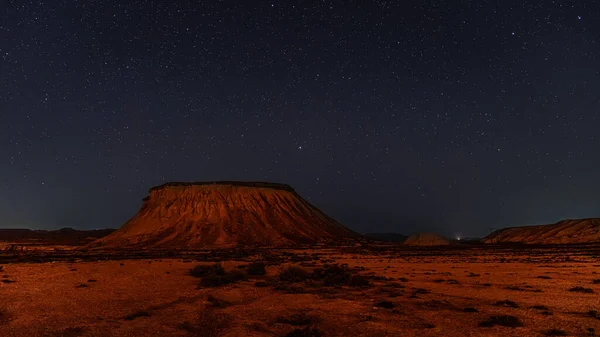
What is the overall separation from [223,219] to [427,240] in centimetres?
4432

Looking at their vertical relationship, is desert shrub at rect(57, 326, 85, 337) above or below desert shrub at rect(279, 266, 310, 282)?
below

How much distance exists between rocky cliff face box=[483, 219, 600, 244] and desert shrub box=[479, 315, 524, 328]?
291ft

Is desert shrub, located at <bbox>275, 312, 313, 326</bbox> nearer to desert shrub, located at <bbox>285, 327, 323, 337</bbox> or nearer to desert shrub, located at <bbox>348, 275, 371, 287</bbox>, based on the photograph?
desert shrub, located at <bbox>285, 327, 323, 337</bbox>

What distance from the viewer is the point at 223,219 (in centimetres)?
9488

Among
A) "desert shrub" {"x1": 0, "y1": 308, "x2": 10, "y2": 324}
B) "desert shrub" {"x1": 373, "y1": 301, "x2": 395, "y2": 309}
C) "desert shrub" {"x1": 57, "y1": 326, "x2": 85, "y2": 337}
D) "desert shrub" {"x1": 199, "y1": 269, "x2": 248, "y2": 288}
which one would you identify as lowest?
"desert shrub" {"x1": 0, "y1": 308, "x2": 10, "y2": 324}

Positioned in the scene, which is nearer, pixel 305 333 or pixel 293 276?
pixel 305 333

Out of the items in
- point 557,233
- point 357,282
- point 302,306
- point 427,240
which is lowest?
point 302,306

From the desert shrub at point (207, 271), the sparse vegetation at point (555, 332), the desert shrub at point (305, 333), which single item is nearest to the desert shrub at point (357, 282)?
the desert shrub at point (207, 271)

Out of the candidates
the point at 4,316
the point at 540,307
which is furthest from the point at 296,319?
the point at 4,316

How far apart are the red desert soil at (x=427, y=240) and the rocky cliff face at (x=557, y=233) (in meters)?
22.6

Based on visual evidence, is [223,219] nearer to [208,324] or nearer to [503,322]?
[208,324]

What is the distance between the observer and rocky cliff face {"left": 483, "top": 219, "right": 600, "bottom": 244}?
3516 inches

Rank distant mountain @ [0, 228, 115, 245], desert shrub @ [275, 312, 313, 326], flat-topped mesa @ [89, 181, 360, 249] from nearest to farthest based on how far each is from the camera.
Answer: desert shrub @ [275, 312, 313, 326] < flat-topped mesa @ [89, 181, 360, 249] < distant mountain @ [0, 228, 115, 245]

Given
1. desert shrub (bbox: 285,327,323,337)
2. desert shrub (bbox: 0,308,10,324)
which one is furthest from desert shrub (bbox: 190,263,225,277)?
desert shrub (bbox: 285,327,323,337)
